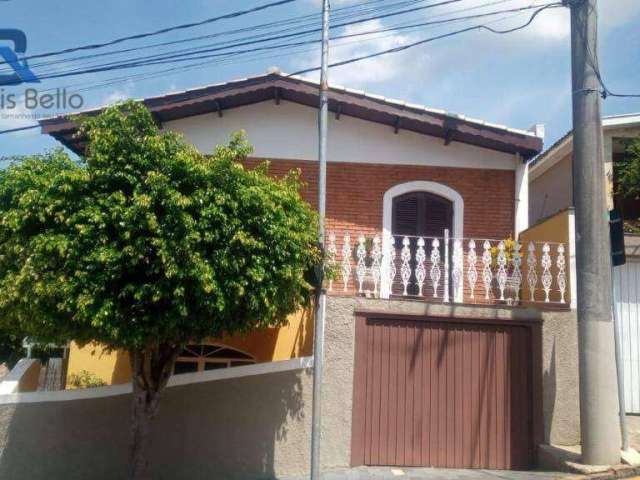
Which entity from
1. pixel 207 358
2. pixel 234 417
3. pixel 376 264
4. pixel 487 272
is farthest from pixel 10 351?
pixel 487 272

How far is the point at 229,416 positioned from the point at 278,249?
9.05 feet

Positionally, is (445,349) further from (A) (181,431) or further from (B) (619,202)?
(B) (619,202)

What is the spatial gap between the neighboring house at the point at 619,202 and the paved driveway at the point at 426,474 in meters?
2.15

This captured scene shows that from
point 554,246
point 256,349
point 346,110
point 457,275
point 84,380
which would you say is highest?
point 346,110

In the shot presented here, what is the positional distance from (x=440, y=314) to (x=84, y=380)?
224 inches

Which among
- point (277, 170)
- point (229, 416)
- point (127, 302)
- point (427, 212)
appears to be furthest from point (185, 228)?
point (427, 212)

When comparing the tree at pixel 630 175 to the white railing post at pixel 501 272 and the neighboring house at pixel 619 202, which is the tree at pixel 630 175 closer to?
the neighboring house at pixel 619 202

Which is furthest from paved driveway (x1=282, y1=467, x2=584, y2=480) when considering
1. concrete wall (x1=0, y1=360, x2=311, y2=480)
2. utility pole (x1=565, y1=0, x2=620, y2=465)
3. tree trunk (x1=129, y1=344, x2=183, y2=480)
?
tree trunk (x1=129, y1=344, x2=183, y2=480)

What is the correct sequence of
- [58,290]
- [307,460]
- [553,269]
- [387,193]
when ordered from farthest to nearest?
[387,193]
[553,269]
[307,460]
[58,290]

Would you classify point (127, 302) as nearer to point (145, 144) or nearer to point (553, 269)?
point (145, 144)

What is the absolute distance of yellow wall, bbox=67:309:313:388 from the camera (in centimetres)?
816

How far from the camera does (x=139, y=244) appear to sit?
5.56 m

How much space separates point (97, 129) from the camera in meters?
6.22

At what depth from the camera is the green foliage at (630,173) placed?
374 inches
